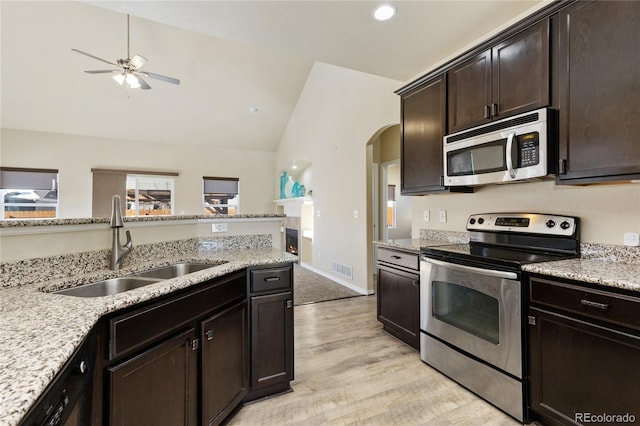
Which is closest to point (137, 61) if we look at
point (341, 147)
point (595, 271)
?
point (341, 147)

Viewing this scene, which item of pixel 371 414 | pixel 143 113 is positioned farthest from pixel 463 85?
pixel 143 113

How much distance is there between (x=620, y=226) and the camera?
180 cm

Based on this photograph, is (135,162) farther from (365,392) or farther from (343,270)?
(365,392)

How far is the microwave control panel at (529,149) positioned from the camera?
1.87 m

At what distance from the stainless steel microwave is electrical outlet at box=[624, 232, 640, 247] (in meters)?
0.54

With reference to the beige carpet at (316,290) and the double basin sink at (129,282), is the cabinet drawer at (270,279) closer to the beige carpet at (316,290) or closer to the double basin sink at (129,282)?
Answer: the double basin sink at (129,282)

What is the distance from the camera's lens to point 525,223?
7.29 feet

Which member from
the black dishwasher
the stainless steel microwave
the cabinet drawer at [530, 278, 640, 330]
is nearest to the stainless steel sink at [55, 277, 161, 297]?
the black dishwasher

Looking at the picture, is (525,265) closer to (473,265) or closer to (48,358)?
(473,265)

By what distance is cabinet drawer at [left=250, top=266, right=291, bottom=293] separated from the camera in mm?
1918

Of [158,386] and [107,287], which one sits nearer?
Result: [158,386]

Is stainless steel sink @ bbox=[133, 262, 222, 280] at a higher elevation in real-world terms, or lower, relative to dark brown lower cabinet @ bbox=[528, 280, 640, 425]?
higher

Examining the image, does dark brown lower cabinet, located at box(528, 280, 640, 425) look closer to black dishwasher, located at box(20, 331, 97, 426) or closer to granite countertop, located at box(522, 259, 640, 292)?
granite countertop, located at box(522, 259, 640, 292)

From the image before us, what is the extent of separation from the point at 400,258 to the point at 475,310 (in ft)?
2.61
